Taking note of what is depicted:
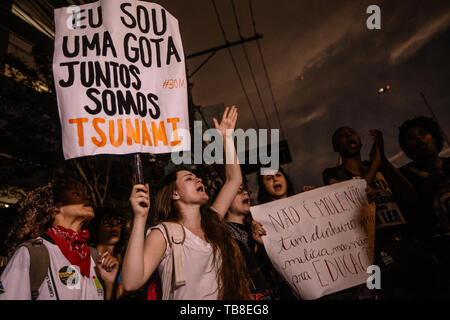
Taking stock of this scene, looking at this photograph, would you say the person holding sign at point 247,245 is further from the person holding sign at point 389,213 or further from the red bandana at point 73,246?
the red bandana at point 73,246

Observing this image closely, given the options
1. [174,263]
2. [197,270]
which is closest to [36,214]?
[174,263]

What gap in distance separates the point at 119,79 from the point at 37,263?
137 centimetres

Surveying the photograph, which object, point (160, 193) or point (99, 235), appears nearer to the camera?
point (160, 193)

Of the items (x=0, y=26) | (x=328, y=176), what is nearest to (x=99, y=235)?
(x=328, y=176)

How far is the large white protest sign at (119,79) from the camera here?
1872 millimetres

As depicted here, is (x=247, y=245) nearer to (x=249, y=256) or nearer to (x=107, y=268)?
(x=249, y=256)

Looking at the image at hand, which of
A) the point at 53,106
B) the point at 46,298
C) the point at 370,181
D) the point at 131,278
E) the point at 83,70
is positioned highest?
the point at 53,106

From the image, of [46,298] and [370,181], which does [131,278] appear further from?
[370,181]

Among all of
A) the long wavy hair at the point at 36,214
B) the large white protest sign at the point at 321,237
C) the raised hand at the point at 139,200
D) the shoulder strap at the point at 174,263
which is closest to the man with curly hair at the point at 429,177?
the large white protest sign at the point at 321,237

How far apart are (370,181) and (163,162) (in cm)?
709

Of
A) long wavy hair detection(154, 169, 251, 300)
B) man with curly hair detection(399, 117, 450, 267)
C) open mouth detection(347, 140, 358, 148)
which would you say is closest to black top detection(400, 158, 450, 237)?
man with curly hair detection(399, 117, 450, 267)

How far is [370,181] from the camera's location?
236 centimetres
